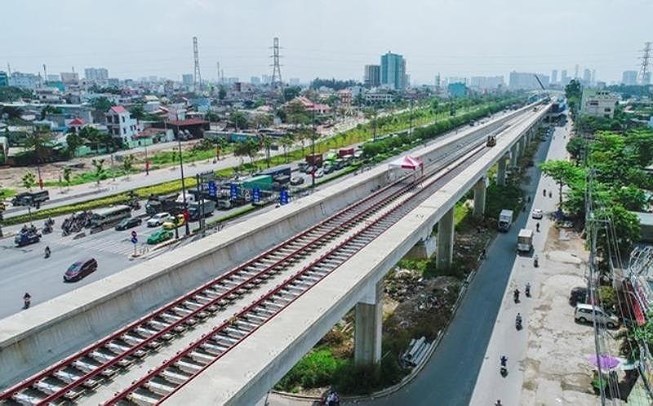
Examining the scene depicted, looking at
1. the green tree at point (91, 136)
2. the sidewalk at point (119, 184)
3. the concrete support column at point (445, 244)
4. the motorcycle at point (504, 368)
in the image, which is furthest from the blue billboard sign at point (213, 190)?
the green tree at point (91, 136)

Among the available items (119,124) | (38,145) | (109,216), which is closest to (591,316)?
(109,216)

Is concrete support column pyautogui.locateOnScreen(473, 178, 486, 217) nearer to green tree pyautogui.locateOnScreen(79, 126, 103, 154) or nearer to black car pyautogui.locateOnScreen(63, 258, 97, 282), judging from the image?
black car pyautogui.locateOnScreen(63, 258, 97, 282)

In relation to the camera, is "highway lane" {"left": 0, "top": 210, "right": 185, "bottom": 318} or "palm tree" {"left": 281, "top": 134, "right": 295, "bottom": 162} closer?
"highway lane" {"left": 0, "top": 210, "right": 185, "bottom": 318}

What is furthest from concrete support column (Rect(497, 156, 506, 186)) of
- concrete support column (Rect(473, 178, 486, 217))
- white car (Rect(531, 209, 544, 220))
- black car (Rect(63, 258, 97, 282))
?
black car (Rect(63, 258, 97, 282))

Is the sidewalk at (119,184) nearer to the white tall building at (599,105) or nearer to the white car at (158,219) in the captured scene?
the white car at (158,219)

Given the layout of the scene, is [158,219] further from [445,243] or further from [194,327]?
[194,327]

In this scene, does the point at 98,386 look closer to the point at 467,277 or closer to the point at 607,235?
the point at 467,277
